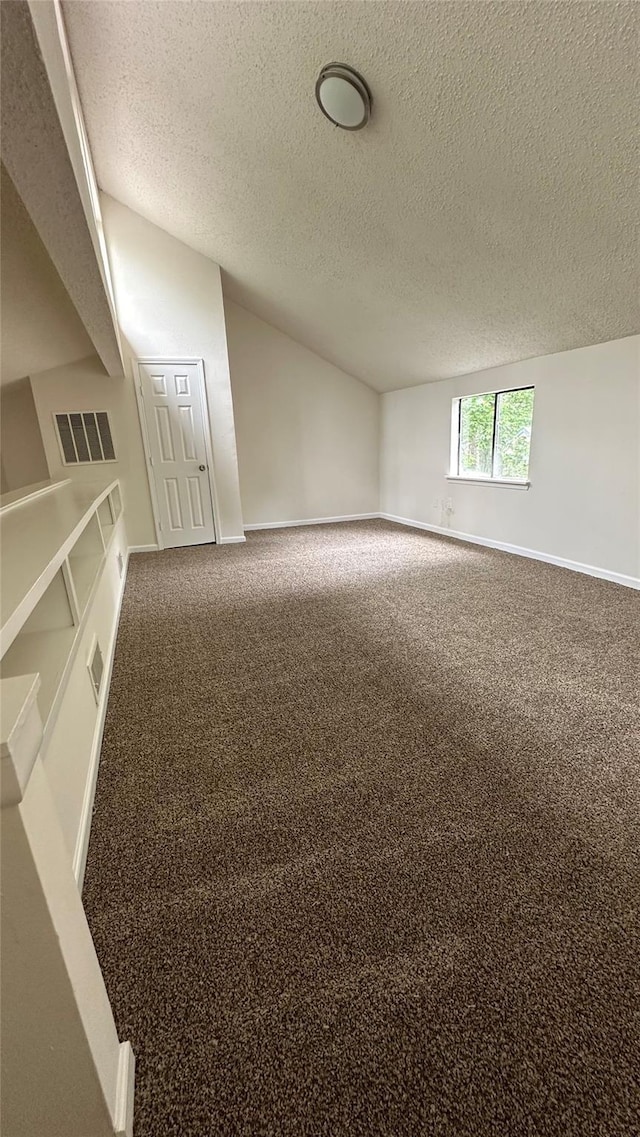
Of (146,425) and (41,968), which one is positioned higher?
(146,425)

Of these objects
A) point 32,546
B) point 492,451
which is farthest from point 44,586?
point 492,451

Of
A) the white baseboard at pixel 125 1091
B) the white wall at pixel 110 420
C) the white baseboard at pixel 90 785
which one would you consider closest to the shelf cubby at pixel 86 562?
the white baseboard at pixel 90 785

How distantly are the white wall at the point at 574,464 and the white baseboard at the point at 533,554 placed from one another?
41 millimetres

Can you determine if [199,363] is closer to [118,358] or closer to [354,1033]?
[118,358]

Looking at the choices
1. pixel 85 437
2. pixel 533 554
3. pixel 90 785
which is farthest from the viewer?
pixel 85 437

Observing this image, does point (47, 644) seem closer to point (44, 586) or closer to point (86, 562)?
point (44, 586)

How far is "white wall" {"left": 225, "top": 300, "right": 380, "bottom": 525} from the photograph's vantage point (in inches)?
230

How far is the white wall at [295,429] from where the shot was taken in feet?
19.1

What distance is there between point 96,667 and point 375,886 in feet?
4.52

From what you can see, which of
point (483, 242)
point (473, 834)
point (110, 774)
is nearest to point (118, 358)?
point (483, 242)

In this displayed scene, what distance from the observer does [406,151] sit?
246 cm

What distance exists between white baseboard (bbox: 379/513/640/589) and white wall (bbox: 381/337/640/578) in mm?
41

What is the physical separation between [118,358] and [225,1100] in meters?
4.52

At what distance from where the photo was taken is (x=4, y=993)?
586 mm
